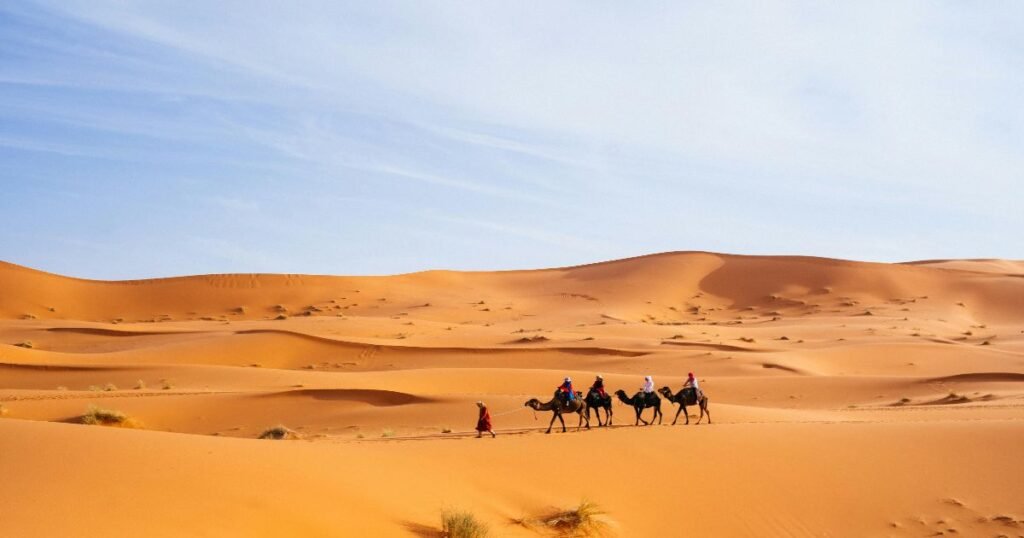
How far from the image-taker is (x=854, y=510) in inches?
576

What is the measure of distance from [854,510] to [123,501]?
1002cm

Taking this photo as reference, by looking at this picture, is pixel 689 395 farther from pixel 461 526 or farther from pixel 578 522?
pixel 461 526

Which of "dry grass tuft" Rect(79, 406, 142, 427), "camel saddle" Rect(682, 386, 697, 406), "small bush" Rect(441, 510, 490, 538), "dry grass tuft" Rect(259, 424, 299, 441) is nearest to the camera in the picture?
"small bush" Rect(441, 510, 490, 538)

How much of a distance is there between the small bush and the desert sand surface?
0.91 feet

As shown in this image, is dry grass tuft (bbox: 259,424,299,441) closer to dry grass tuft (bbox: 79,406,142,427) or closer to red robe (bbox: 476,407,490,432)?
dry grass tuft (bbox: 79,406,142,427)

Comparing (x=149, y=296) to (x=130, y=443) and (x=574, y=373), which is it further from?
(x=130, y=443)

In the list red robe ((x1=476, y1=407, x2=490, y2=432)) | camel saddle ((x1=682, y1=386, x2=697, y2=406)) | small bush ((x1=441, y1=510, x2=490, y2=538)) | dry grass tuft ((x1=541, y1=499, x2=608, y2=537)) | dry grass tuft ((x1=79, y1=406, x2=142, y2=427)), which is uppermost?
camel saddle ((x1=682, y1=386, x2=697, y2=406))

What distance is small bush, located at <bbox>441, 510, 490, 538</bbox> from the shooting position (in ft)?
38.3

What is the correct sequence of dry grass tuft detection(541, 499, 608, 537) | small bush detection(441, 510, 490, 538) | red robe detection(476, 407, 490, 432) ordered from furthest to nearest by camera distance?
red robe detection(476, 407, 490, 432), dry grass tuft detection(541, 499, 608, 537), small bush detection(441, 510, 490, 538)

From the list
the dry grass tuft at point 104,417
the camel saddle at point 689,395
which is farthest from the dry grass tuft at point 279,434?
the camel saddle at point 689,395

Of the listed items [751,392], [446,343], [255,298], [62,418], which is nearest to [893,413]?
[751,392]

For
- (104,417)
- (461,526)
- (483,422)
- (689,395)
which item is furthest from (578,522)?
(104,417)

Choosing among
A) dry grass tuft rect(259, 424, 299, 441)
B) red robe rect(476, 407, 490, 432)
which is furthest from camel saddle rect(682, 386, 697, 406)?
dry grass tuft rect(259, 424, 299, 441)

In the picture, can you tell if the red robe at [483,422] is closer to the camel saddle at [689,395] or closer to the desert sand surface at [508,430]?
the desert sand surface at [508,430]
